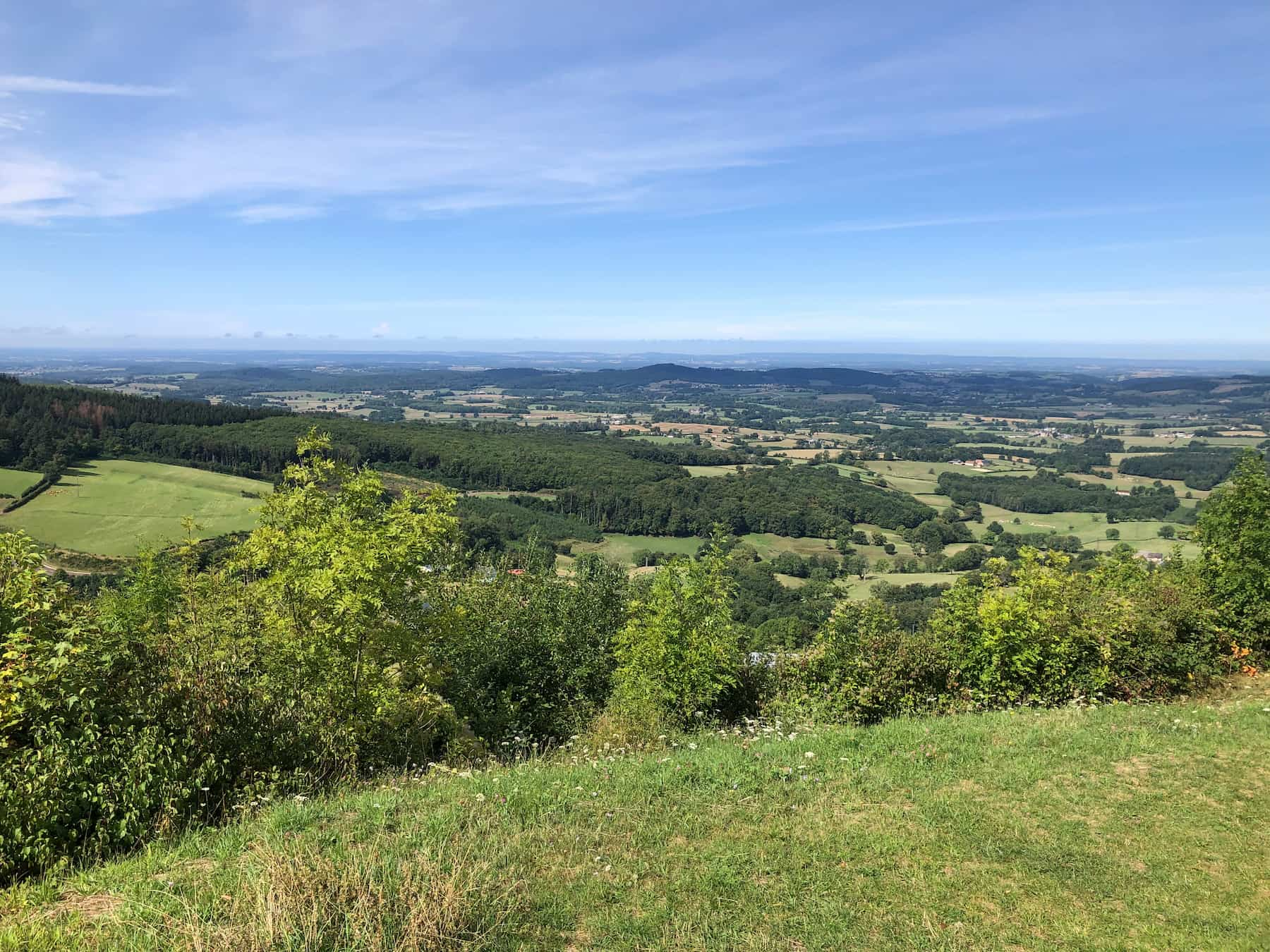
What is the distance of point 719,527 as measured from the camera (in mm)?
18609

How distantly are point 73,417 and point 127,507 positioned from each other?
38437 mm

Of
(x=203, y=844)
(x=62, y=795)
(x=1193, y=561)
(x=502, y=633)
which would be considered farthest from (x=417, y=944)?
(x=1193, y=561)

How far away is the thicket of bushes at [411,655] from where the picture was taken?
23.0 feet

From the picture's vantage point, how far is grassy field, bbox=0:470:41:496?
2574 inches

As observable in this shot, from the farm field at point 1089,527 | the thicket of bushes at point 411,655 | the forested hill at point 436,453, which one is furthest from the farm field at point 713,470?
the thicket of bushes at point 411,655

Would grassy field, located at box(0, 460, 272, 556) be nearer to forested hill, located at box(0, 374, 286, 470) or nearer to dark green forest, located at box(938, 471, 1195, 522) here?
forested hill, located at box(0, 374, 286, 470)

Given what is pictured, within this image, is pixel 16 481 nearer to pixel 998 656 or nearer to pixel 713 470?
pixel 998 656

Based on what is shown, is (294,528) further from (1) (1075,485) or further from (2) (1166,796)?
(1) (1075,485)

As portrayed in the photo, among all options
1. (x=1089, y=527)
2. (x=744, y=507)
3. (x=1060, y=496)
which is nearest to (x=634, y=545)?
(x=744, y=507)

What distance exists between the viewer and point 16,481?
68.6 meters

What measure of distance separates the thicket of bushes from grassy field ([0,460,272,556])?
46210mm

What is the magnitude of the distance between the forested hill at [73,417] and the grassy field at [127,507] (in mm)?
5355

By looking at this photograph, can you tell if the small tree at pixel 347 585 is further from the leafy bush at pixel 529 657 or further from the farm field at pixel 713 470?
the farm field at pixel 713 470

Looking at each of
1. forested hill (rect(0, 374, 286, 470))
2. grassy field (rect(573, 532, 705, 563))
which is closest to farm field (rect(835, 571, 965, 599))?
grassy field (rect(573, 532, 705, 563))
